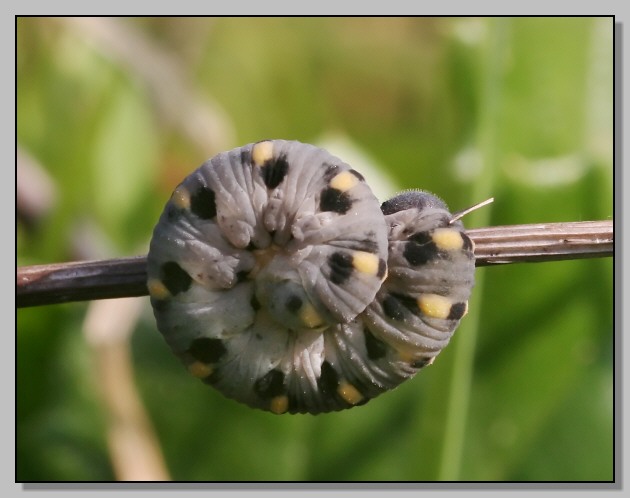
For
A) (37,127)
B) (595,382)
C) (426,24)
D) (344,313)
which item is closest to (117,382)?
(37,127)

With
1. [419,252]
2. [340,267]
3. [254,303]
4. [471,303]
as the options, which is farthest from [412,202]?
[471,303]

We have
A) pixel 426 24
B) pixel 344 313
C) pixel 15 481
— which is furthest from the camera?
pixel 426 24

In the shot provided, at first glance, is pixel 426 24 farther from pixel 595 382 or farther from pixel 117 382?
pixel 117 382

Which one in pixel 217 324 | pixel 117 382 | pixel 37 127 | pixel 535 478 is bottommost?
pixel 535 478

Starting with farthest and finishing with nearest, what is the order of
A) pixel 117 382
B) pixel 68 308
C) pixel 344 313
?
1. pixel 68 308
2. pixel 117 382
3. pixel 344 313

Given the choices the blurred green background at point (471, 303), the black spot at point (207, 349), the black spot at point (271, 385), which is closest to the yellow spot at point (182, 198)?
the black spot at point (207, 349)

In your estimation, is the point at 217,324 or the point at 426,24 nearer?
the point at 217,324

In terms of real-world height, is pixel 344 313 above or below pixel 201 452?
above

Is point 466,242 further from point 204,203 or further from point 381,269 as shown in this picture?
point 204,203
